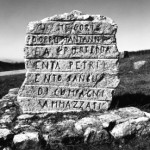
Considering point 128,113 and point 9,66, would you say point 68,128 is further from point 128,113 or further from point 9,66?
point 9,66

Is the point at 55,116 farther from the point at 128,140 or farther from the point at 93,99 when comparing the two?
the point at 128,140

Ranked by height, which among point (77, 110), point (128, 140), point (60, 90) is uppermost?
point (60, 90)

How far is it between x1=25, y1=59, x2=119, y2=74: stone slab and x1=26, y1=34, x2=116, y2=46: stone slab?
0.42 m

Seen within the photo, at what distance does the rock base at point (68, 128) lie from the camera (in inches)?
198

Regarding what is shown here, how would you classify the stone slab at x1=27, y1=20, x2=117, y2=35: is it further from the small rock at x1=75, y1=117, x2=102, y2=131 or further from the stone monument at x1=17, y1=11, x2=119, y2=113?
the small rock at x1=75, y1=117, x2=102, y2=131

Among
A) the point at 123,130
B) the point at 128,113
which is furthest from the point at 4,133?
the point at 128,113

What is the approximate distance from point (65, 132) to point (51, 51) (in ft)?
6.59

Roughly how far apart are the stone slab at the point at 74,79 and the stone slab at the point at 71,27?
0.99m

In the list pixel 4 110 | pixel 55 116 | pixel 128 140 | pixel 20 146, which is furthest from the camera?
pixel 4 110

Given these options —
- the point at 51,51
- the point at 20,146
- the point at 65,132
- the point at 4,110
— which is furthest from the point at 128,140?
the point at 4,110

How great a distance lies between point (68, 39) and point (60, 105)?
1590 mm

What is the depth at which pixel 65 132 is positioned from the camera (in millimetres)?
5219

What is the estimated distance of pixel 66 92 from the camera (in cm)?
634

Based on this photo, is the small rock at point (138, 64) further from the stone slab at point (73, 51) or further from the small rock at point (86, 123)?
the small rock at point (86, 123)
